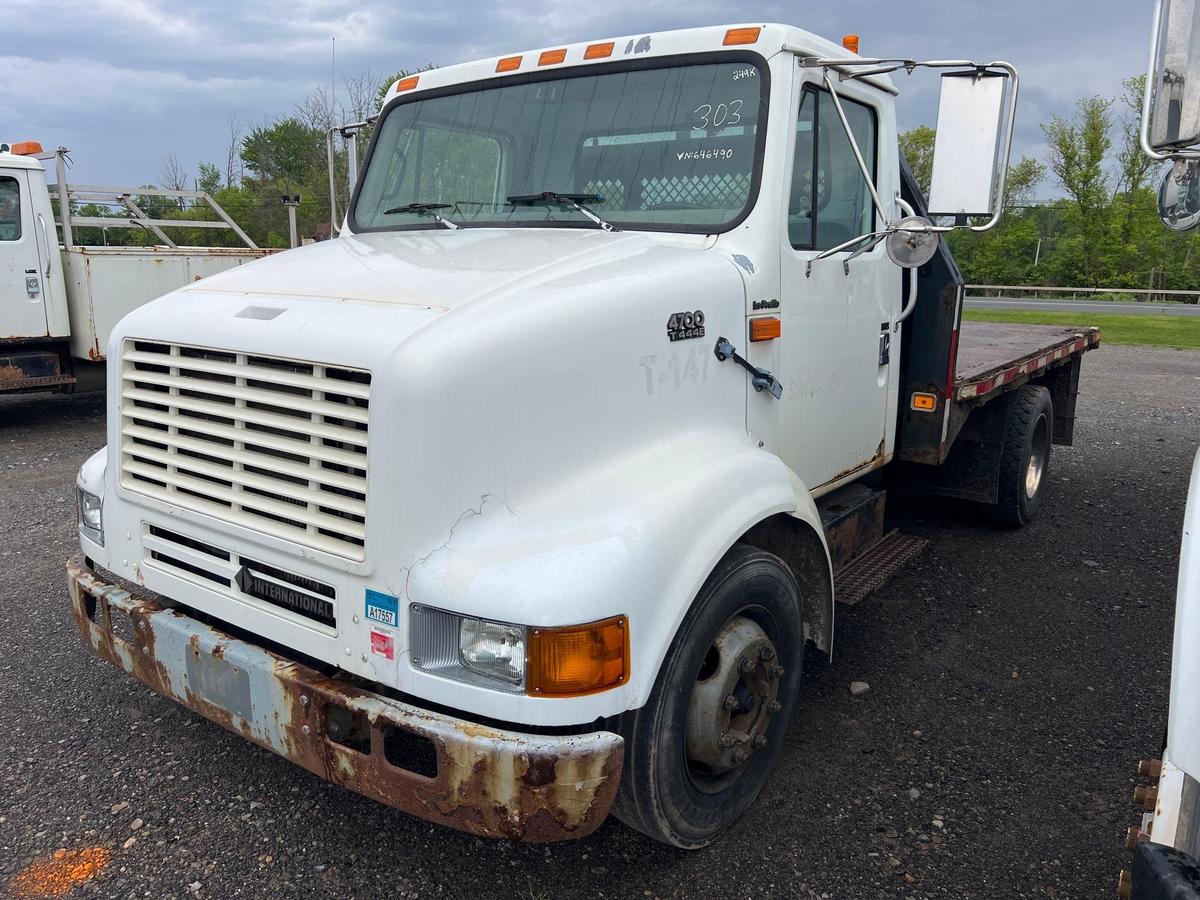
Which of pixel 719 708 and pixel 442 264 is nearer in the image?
pixel 719 708

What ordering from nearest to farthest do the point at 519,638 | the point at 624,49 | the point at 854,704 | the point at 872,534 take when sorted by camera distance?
1. the point at 519,638
2. the point at 624,49
3. the point at 854,704
4. the point at 872,534

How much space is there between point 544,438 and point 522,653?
58 centimetres

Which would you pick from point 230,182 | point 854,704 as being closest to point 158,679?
point 854,704

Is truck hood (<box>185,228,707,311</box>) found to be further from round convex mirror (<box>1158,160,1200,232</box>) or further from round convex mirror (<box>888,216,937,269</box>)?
round convex mirror (<box>1158,160,1200,232</box>)

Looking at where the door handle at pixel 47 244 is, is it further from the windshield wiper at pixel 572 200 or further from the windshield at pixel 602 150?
the windshield wiper at pixel 572 200

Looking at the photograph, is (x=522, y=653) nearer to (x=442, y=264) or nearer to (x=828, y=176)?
(x=442, y=264)

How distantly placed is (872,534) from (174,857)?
297 cm

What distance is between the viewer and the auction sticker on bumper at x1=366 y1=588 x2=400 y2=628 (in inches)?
91.0

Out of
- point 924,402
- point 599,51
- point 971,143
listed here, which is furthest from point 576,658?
point 924,402

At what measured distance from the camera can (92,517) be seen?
311 cm

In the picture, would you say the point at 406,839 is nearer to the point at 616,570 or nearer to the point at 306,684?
the point at 306,684

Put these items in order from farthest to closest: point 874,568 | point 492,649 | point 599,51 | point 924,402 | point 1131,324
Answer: point 1131,324, point 924,402, point 874,568, point 599,51, point 492,649

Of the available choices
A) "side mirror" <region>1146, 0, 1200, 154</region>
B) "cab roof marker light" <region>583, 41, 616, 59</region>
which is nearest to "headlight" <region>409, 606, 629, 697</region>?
"side mirror" <region>1146, 0, 1200, 154</region>

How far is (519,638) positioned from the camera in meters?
2.19
